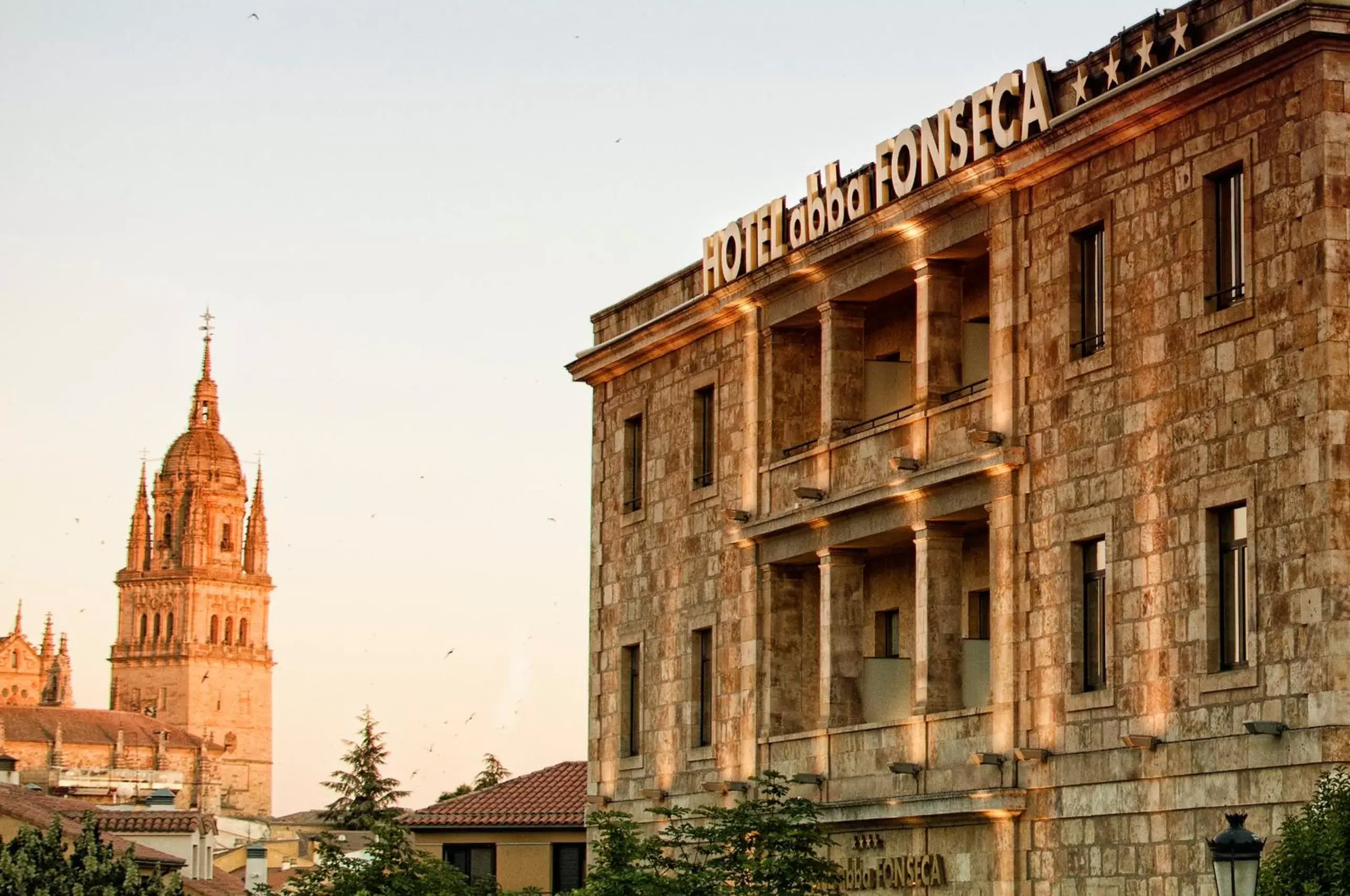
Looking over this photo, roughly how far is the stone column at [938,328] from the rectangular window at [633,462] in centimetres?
1023

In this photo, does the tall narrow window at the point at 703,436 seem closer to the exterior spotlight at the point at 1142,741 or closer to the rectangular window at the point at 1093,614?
the rectangular window at the point at 1093,614

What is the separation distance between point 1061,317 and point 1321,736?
24.9 ft

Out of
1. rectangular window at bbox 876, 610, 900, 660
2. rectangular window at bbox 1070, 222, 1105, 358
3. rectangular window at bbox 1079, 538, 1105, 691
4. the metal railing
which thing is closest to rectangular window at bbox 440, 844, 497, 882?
rectangular window at bbox 876, 610, 900, 660

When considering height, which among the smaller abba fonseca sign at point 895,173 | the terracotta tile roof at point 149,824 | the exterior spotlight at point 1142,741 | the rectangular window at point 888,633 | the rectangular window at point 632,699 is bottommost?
the terracotta tile roof at point 149,824

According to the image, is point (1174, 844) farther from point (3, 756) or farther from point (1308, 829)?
point (3, 756)

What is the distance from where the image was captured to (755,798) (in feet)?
129

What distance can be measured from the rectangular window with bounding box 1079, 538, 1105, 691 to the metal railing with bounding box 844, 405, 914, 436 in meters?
5.31

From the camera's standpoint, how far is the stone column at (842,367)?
38.5 m

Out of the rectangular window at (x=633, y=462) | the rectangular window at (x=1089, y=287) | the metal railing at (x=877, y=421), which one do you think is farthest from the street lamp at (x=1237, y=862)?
the rectangular window at (x=633, y=462)

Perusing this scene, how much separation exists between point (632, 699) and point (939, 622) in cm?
1073

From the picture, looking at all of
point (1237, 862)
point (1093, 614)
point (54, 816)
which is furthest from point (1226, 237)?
point (54, 816)

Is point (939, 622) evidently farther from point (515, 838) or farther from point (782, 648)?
point (515, 838)

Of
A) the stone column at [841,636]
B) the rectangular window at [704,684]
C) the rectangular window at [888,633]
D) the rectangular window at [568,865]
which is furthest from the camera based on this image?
the rectangular window at [568,865]

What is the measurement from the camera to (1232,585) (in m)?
28.9
